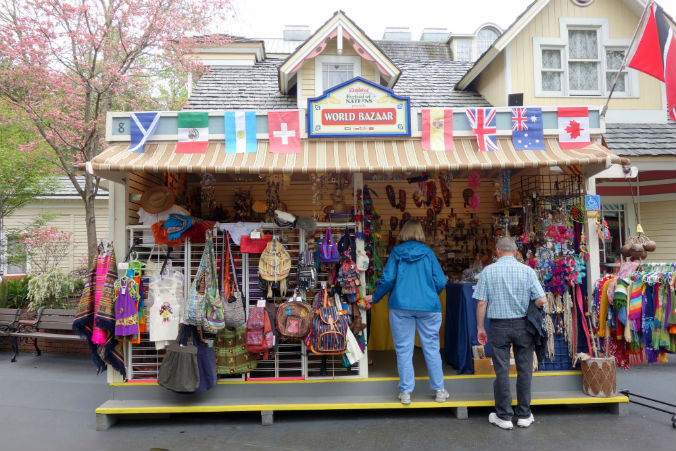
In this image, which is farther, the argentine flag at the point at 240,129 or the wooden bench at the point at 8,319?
the wooden bench at the point at 8,319

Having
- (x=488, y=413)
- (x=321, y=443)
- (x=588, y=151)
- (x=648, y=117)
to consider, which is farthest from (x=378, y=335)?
(x=648, y=117)

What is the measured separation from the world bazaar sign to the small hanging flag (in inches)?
8.2

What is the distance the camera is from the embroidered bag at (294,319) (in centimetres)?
532

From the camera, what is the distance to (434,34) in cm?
2538

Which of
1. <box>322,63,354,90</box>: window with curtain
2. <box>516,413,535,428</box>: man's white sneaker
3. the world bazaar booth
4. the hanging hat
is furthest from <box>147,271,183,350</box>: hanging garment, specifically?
<box>322,63,354,90</box>: window with curtain

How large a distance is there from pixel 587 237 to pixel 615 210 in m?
5.61

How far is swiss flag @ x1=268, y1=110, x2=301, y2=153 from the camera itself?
5676 mm

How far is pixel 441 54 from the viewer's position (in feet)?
70.8

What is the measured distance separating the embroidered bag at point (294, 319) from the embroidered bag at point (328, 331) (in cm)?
9

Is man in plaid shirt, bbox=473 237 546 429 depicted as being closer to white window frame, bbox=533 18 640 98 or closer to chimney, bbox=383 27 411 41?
white window frame, bbox=533 18 640 98

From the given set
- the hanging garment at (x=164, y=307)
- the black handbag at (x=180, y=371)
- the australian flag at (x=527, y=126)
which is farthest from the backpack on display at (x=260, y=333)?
the australian flag at (x=527, y=126)

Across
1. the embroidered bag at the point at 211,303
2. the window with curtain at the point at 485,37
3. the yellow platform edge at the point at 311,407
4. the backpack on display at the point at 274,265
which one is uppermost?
the window with curtain at the point at 485,37

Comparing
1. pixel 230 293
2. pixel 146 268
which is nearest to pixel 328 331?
pixel 230 293

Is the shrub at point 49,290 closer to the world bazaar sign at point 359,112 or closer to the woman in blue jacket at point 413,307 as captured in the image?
the world bazaar sign at point 359,112
